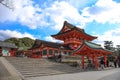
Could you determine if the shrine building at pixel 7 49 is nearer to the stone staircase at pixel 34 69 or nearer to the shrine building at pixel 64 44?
the shrine building at pixel 64 44

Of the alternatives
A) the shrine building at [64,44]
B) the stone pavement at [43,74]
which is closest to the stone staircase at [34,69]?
the stone pavement at [43,74]

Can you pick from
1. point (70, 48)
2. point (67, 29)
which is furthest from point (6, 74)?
point (67, 29)

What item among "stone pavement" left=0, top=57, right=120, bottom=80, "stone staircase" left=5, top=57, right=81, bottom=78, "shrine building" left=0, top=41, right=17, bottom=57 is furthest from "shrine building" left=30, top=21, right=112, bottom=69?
"stone pavement" left=0, top=57, right=120, bottom=80

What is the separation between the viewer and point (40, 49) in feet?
124

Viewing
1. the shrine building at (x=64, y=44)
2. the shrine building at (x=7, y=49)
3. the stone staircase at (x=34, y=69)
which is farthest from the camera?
the shrine building at (x=7, y=49)

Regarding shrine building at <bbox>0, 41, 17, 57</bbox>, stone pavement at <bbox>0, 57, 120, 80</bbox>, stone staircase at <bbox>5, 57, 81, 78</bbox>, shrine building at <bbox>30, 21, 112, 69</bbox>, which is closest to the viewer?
stone pavement at <bbox>0, 57, 120, 80</bbox>

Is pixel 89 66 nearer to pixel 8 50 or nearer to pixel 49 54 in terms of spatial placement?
pixel 49 54

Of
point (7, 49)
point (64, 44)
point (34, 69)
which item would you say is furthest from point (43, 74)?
point (64, 44)

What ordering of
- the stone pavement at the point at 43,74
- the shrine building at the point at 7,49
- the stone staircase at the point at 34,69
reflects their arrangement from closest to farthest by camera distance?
the stone pavement at the point at 43,74
the stone staircase at the point at 34,69
the shrine building at the point at 7,49

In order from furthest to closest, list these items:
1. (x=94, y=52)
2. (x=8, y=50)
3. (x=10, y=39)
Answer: (x=10, y=39) → (x=8, y=50) → (x=94, y=52)

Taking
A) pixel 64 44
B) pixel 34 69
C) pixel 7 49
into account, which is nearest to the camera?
pixel 34 69

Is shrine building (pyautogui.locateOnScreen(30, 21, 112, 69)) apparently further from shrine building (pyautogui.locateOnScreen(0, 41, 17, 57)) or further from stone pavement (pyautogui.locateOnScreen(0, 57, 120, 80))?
stone pavement (pyautogui.locateOnScreen(0, 57, 120, 80))

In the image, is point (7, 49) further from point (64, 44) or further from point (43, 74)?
point (43, 74)

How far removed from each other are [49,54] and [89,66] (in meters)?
9.36
